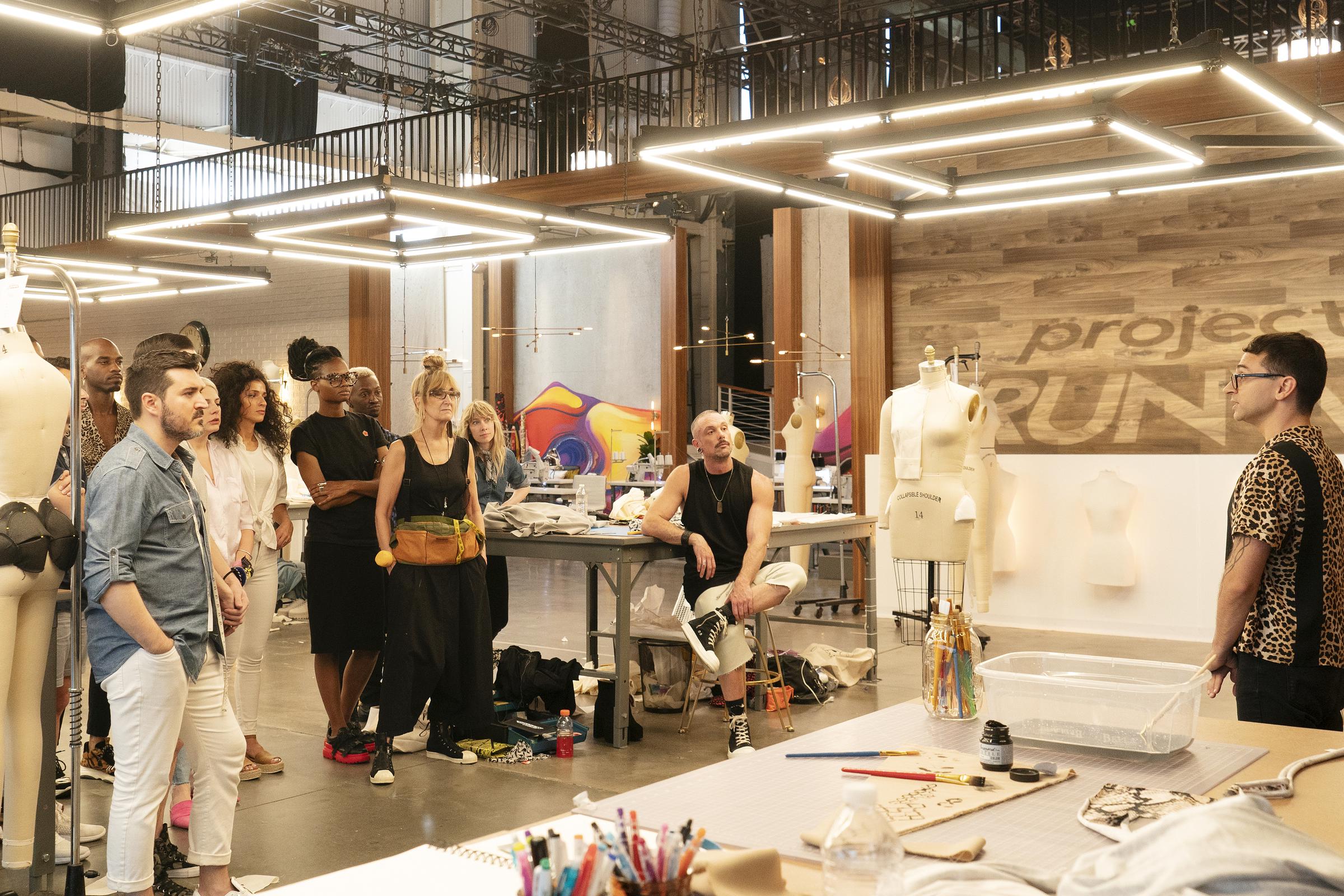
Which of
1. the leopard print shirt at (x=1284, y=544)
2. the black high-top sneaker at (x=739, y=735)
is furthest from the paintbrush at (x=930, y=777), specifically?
the black high-top sneaker at (x=739, y=735)

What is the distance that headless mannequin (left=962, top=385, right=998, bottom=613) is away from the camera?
28.5 ft

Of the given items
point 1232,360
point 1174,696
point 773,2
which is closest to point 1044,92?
point 1174,696

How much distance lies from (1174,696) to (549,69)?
17050 mm

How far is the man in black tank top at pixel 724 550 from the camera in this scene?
551 cm

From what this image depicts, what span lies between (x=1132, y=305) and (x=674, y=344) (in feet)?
26.9

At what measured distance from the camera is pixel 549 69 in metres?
18.0

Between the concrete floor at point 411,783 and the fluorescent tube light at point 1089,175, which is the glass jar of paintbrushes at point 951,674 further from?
the fluorescent tube light at point 1089,175

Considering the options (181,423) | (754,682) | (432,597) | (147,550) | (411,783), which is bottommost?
(411,783)

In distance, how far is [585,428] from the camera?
1928 centimetres

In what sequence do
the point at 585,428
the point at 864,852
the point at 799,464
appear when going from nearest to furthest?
the point at 864,852
the point at 799,464
the point at 585,428

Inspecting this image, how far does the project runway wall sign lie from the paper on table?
784 cm

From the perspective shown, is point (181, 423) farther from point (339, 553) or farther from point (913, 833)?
point (913, 833)

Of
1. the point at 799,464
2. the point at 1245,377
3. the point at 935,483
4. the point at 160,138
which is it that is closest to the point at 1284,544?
the point at 1245,377

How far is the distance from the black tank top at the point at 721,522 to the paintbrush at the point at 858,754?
10.6 feet
